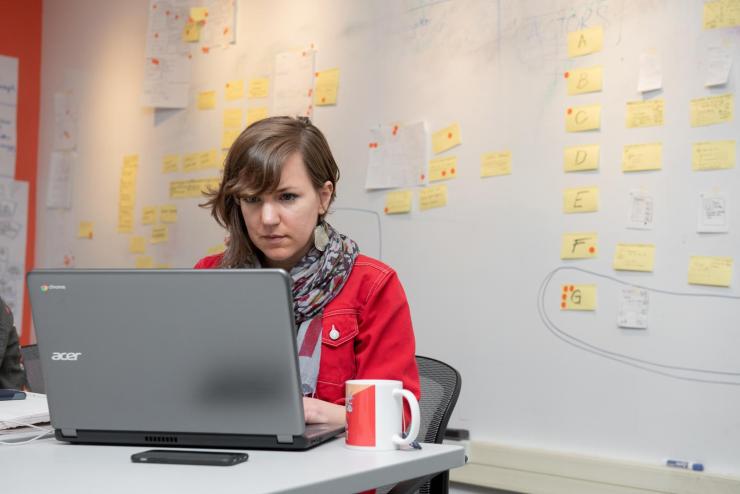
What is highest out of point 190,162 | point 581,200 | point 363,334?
point 190,162

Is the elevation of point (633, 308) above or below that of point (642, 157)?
below

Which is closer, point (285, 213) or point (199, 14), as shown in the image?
point (285, 213)

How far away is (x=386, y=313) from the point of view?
177 cm

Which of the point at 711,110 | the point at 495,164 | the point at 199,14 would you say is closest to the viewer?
the point at 711,110

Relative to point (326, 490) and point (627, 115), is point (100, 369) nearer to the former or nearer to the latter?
point (326, 490)

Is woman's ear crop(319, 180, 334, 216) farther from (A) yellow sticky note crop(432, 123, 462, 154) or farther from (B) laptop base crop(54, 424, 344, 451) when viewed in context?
(A) yellow sticky note crop(432, 123, 462, 154)

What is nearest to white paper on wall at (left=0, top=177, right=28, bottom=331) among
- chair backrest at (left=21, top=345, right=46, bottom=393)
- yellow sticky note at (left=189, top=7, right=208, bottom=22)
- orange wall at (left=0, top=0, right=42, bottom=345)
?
orange wall at (left=0, top=0, right=42, bottom=345)

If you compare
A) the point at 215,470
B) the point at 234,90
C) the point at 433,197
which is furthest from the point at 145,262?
the point at 215,470

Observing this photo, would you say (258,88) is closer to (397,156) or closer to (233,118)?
(233,118)

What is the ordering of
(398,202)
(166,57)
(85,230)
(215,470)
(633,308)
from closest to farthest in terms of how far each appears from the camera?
(215,470)
(633,308)
(398,202)
(166,57)
(85,230)

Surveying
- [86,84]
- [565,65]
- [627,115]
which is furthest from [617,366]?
[86,84]

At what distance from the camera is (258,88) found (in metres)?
3.44

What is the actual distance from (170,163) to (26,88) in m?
1.07

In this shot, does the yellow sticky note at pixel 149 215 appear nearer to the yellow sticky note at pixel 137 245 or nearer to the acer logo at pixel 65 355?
the yellow sticky note at pixel 137 245
